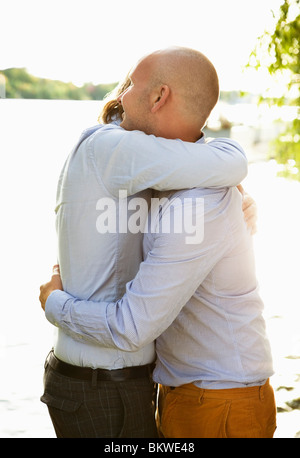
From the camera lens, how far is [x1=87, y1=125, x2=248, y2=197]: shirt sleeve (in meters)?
1.72

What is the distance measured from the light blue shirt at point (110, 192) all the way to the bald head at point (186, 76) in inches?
4.5

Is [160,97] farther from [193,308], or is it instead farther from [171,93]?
[193,308]

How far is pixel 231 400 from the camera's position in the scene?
184 centimetres

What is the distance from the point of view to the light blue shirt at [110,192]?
5.68 feet

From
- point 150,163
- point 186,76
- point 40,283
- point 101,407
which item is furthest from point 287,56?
point 40,283

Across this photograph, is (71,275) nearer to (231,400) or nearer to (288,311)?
(231,400)

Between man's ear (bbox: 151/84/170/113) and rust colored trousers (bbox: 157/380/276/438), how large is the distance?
0.79 metres

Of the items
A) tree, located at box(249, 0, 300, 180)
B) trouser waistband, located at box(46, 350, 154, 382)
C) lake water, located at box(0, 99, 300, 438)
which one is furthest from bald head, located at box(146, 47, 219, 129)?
tree, located at box(249, 0, 300, 180)

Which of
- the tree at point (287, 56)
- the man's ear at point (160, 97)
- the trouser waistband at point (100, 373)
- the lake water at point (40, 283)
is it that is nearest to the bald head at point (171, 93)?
the man's ear at point (160, 97)

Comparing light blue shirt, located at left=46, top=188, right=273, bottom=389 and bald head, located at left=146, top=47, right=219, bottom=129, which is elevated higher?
bald head, located at left=146, top=47, right=219, bottom=129

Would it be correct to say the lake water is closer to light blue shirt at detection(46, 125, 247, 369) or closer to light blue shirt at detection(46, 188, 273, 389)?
light blue shirt at detection(46, 125, 247, 369)

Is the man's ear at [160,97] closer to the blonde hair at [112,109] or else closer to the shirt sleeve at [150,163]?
the shirt sleeve at [150,163]

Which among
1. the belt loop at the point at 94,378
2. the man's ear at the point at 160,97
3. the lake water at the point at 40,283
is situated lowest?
the lake water at the point at 40,283

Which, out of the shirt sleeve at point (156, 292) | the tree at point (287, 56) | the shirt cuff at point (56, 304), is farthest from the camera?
the tree at point (287, 56)
